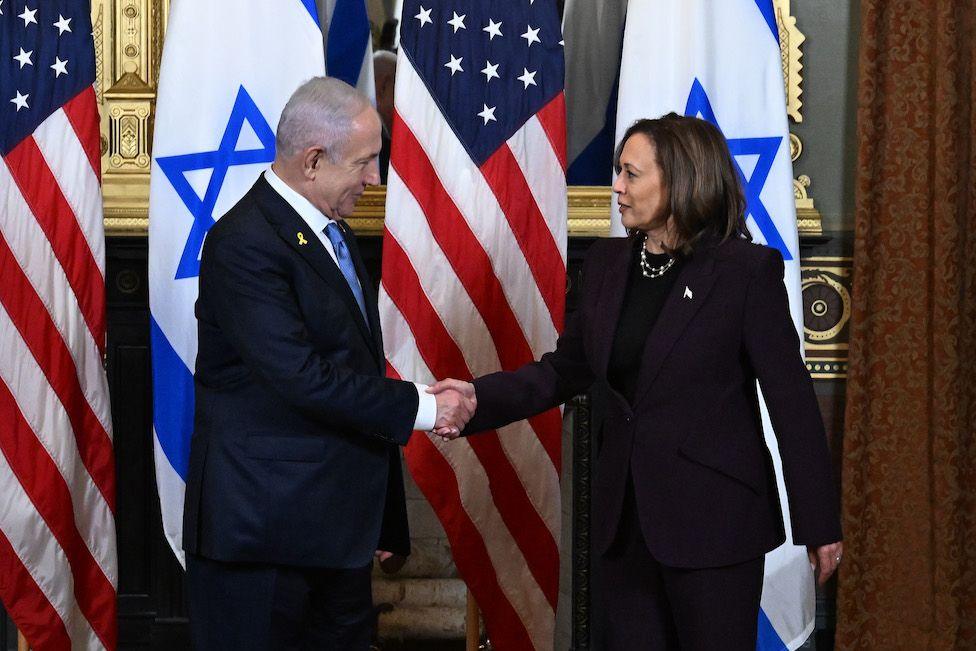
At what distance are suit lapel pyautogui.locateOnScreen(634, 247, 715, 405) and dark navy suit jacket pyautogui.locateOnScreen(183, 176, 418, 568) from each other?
499mm

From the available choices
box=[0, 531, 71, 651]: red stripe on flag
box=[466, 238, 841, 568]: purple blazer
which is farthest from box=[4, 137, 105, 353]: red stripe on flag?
box=[466, 238, 841, 568]: purple blazer

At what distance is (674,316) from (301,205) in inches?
31.4

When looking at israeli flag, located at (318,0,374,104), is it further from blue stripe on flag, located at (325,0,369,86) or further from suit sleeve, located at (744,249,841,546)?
suit sleeve, located at (744,249,841,546)

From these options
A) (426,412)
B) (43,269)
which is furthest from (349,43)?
(426,412)

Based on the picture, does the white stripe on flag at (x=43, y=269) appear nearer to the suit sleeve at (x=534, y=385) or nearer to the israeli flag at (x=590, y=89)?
the suit sleeve at (x=534, y=385)

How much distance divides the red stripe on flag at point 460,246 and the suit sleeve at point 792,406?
4.00 feet

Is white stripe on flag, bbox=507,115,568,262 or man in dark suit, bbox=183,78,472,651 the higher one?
white stripe on flag, bbox=507,115,568,262

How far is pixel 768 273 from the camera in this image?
2.29 m

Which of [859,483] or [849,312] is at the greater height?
[849,312]

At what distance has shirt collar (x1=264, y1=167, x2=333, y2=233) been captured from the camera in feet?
8.02

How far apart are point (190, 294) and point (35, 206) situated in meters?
0.50

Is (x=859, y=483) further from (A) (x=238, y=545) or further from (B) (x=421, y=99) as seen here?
(A) (x=238, y=545)

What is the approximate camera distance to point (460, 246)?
3395 millimetres

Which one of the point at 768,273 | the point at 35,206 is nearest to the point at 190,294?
the point at 35,206
